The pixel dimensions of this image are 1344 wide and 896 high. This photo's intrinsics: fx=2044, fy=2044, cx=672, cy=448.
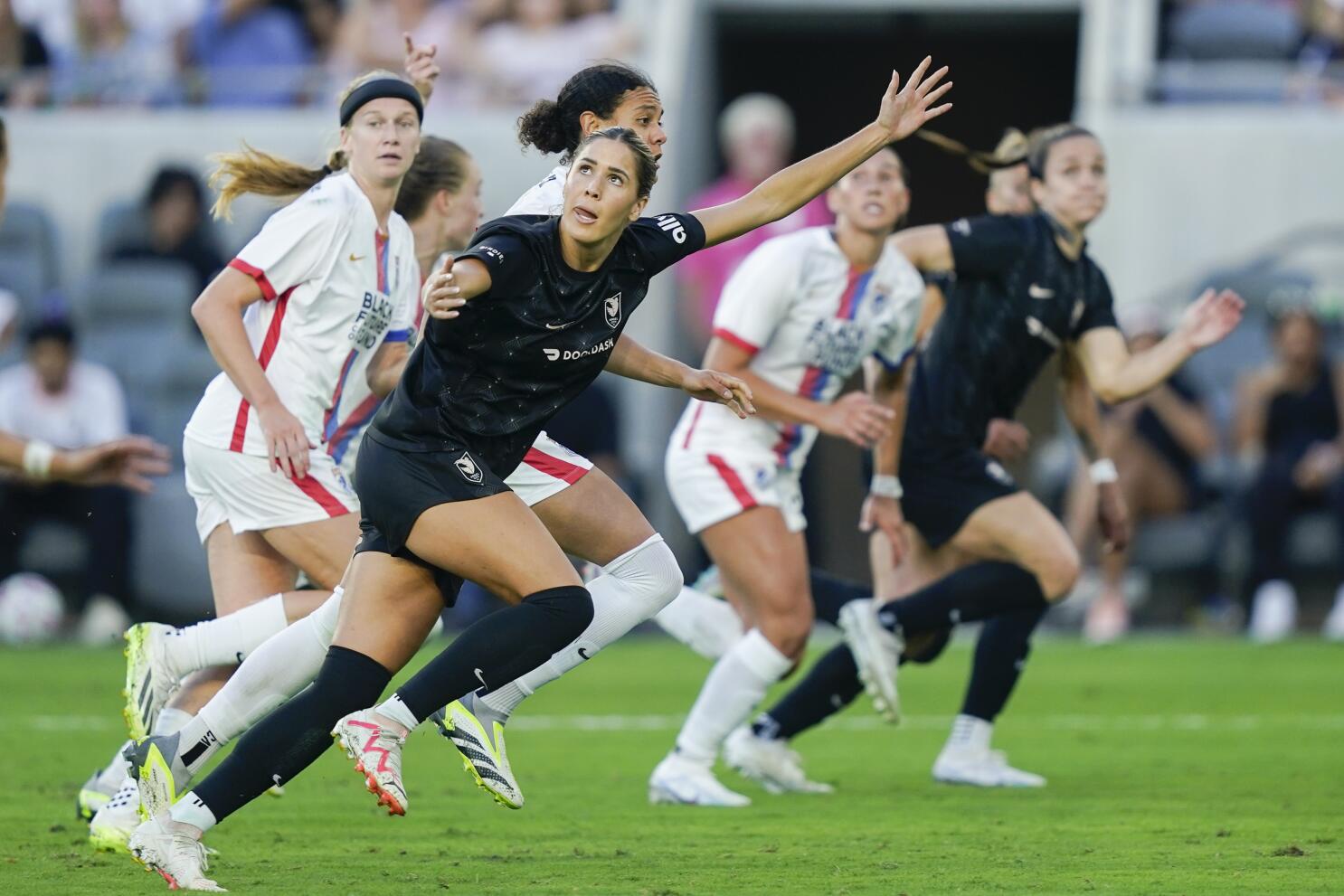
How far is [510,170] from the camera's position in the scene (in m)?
14.3

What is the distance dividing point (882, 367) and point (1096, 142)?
1086 millimetres

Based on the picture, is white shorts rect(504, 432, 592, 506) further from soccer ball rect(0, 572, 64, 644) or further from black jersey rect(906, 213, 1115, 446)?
soccer ball rect(0, 572, 64, 644)

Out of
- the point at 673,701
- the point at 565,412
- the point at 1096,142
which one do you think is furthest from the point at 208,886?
the point at 565,412

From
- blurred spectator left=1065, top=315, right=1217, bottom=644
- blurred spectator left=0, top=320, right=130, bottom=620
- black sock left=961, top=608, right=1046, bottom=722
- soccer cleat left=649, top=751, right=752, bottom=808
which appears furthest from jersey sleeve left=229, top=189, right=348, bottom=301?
blurred spectator left=1065, top=315, right=1217, bottom=644

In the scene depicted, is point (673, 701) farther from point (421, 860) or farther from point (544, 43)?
point (544, 43)

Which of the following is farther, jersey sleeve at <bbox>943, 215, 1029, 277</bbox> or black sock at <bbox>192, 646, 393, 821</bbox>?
jersey sleeve at <bbox>943, 215, 1029, 277</bbox>

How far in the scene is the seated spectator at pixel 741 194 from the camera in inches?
520

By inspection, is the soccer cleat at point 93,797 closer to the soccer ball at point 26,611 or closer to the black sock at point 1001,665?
the black sock at point 1001,665

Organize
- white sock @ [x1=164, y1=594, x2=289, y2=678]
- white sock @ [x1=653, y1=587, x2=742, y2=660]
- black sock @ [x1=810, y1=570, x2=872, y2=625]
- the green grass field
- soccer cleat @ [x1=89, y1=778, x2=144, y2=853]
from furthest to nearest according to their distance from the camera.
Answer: white sock @ [x1=653, y1=587, x2=742, y2=660], black sock @ [x1=810, y1=570, x2=872, y2=625], white sock @ [x1=164, y1=594, x2=289, y2=678], soccer cleat @ [x1=89, y1=778, x2=144, y2=853], the green grass field

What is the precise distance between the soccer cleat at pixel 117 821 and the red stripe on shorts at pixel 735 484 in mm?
2276

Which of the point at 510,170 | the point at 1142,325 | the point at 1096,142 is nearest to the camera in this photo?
the point at 1096,142

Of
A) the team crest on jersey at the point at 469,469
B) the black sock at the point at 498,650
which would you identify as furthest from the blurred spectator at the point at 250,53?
the black sock at the point at 498,650

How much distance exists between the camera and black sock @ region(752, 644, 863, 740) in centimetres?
720

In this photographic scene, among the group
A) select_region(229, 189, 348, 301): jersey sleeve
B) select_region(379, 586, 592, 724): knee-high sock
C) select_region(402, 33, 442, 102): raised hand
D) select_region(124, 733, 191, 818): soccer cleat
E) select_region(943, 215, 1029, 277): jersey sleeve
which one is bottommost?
select_region(124, 733, 191, 818): soccer cleat
